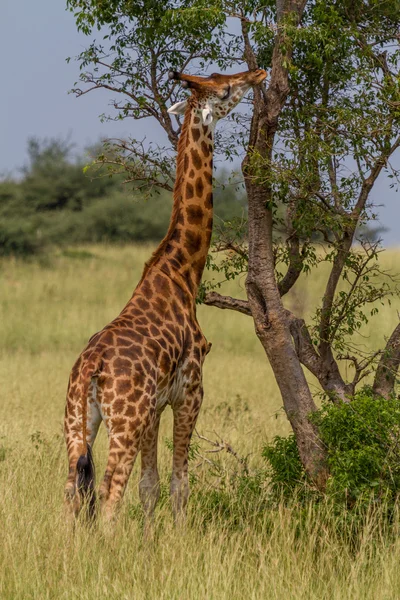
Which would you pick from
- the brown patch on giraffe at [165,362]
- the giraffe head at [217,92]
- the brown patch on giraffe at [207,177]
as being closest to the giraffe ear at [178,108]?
the giraffe head at [217,92]

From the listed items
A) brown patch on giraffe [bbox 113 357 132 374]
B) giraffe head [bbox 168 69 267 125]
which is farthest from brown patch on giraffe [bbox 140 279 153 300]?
giraffe head [bbox 168 69 267 125]

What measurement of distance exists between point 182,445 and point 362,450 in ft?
4.92

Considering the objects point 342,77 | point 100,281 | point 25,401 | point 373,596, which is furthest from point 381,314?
point 373,596

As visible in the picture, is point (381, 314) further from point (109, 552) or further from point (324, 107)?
point (109, 552)

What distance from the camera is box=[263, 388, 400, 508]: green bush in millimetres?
7559

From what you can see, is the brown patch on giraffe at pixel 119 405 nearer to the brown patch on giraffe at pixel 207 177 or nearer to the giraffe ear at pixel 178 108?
the brown patch on giraffe at pixel 207 177

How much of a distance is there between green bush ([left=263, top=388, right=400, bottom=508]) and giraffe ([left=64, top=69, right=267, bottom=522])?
1287 millimetres

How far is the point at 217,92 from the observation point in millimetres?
8031

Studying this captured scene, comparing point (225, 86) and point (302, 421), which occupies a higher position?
point (225, 86)

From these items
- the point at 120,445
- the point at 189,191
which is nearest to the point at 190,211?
the point at 189,191

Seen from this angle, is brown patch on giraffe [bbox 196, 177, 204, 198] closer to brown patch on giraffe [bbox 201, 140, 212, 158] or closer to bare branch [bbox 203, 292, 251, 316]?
brown patch on giraffe [bbox 201, 140, 212, 158]

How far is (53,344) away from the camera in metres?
22.7

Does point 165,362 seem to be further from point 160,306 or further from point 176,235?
point 176,235

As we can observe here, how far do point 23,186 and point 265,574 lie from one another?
45.5 meters
